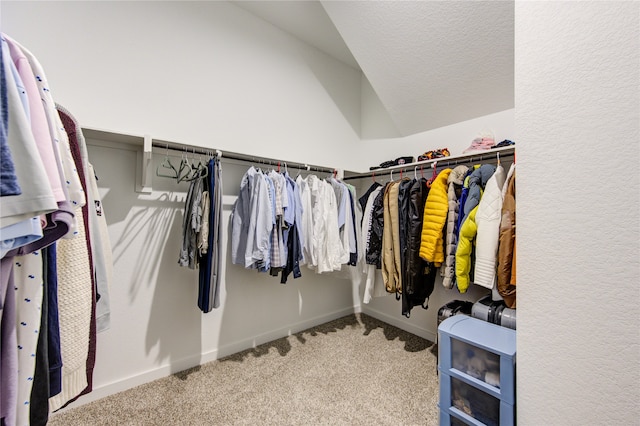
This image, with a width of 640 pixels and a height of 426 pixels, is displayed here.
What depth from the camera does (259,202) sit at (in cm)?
179

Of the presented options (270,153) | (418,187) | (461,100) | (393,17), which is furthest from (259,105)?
(461,100)

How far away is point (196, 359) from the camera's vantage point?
1939mm

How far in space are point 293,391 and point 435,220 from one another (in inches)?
56.4

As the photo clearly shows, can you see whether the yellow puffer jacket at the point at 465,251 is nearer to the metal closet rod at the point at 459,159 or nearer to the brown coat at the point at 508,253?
the brown coat at the point at 508,253

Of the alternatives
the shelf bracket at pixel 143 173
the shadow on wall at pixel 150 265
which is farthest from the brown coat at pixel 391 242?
the shelf bracket at pixel 143 173

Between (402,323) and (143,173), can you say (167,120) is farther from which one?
(402,323)

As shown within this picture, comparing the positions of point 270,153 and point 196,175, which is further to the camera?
point 270,153

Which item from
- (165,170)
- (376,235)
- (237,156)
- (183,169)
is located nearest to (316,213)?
(376,235)

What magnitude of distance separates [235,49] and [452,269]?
7.57 ft

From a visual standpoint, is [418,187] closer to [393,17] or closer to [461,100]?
[461,100]

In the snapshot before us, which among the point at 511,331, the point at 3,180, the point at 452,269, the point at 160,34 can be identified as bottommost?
the point at 511,331

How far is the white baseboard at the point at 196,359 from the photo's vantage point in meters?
1.60

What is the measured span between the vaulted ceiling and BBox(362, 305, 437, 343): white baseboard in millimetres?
1829

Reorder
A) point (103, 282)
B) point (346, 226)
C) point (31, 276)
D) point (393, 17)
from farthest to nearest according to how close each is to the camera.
Result: point (346, 226) → point (393, 17) → point (103, 282) → point (31, 276)
